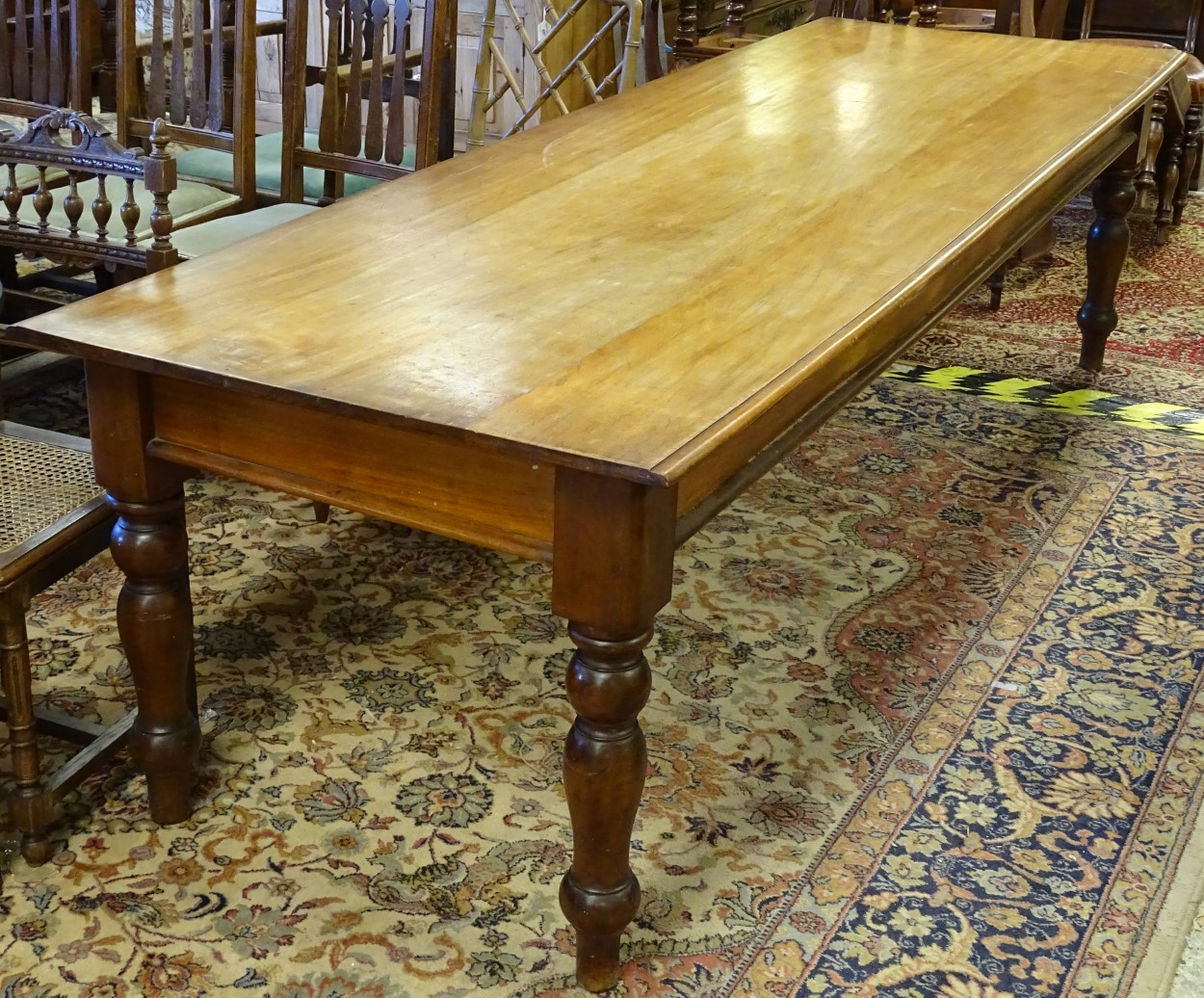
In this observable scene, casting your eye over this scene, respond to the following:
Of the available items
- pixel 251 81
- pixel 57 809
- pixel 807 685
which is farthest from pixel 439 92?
pixel 57 809

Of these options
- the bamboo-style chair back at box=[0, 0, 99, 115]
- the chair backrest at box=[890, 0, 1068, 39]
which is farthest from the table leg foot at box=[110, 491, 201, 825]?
the chair backrest at box=[890, 0, 1068, 39]

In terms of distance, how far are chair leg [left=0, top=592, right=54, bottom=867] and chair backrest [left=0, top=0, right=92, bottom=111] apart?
2.17 m

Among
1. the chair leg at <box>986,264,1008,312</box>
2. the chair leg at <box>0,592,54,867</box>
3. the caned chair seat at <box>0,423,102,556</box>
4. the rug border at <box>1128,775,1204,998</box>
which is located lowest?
the rug border at <box>1128,775,1204,998</box>

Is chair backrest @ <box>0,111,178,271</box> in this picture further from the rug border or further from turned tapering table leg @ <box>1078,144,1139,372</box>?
turned tapering table leg @ <box>1078,144,1139,372</box>

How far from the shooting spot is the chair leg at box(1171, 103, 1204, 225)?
5.05m

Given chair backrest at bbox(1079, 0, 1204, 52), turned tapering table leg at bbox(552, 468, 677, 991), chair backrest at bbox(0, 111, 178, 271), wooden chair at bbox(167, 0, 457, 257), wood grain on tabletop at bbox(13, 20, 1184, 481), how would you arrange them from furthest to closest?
chair backrest at bbox(1079, 0, 1204, 52) → wooden chair at bbox(167, 0, 457, 257) → chair backrest at bbox(0, 111, 178, 271) → wood grain on tabletop at bbox(13, 20, 1184, 481) → turned tapering table leg at bbox(552, 468, 677, 991)

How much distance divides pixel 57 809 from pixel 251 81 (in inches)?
77.6

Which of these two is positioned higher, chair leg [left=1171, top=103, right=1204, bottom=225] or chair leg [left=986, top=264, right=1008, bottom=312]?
chair leg [left=1171, top=103, right=1204, bottom=225]

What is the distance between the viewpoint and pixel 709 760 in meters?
2.27

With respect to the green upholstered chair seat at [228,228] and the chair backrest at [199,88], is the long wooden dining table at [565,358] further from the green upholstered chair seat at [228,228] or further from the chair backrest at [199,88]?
the chair backrest at [199,88]

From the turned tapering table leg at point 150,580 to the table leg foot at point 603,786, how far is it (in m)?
0.59

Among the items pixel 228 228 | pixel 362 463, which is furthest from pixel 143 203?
pixel 362 463

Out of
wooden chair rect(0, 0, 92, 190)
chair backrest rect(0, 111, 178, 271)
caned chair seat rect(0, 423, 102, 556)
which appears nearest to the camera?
caned chair seat rect(0, 423, 102, 556)

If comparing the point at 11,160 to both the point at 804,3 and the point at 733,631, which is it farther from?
the point at 804,3
